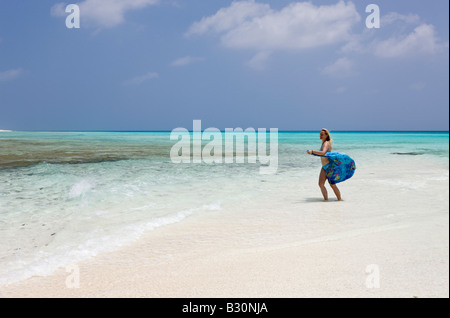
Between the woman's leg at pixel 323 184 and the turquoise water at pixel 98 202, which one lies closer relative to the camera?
the turquoise water at pixel 98 202

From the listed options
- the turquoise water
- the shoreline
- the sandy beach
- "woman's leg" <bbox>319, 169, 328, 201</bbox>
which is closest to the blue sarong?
"woman's leg" <bbox>319, 169, 328, 201</bbox>

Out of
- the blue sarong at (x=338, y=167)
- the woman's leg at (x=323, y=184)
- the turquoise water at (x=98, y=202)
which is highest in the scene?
the blue sarong at (x=338, y=167)

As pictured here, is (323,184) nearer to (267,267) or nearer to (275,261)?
(275,261)

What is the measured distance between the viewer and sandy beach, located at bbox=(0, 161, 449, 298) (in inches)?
132

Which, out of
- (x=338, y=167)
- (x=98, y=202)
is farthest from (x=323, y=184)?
(x=98, y=202)

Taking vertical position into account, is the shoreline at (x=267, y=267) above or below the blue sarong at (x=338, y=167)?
below

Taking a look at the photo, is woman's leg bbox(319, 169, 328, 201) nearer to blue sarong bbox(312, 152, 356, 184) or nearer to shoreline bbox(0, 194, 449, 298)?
blue sarong bbox(312, 152, 356, 184)

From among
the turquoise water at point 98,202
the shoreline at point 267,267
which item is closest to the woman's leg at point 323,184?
the turquoise water at point 98,202

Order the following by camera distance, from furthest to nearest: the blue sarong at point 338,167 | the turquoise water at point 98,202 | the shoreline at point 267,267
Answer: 1. the blue sarong at point 338,167
2. the turquoise water at point 98,202
3. the shoreline at point 267,267

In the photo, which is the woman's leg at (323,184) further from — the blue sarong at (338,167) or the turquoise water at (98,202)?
the turquoise water at (98,202)

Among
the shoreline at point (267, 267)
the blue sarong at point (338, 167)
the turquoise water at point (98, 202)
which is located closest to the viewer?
the shoreline at point (267, 267)

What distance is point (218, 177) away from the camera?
11938 millimetres

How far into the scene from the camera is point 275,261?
4113 millimetres

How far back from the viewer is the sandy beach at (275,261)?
336 cm
